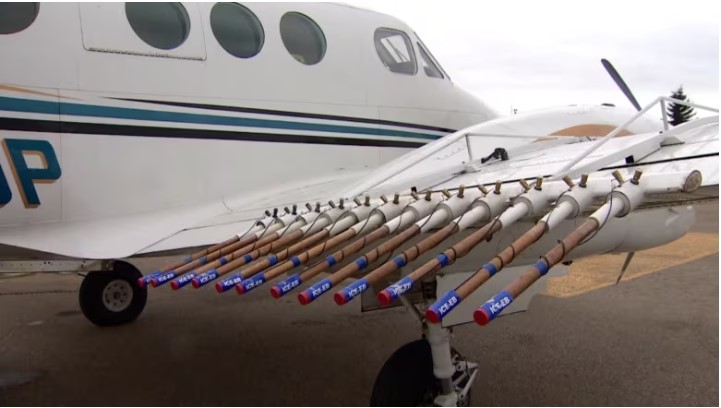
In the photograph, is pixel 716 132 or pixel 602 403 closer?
pixel 716 132

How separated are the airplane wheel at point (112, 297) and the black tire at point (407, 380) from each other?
403 centimetres

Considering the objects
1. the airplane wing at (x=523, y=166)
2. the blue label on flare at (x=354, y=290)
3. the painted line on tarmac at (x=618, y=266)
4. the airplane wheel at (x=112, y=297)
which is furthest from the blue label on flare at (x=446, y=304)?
the painted line on tarmac at (x=618, y=266)

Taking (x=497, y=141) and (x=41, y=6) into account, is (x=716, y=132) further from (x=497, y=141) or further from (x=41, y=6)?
(x=41, y=6)

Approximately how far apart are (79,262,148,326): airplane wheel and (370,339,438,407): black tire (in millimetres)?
4027

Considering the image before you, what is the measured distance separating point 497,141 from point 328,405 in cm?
217

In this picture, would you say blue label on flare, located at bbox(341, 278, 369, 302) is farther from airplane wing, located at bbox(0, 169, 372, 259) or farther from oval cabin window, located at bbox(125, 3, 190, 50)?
oval cabin window, located at bbox(125, 3, 190, 50)

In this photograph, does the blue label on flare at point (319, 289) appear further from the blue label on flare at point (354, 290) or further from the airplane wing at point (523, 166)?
the airplane wing at point (523, 166)

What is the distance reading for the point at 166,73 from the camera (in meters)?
3.93

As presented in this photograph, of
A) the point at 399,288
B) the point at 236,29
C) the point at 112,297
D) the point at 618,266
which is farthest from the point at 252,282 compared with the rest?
the point at 618,266

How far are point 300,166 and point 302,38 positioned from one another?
101 centimetres

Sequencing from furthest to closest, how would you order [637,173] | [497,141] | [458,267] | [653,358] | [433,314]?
[653,358]
[497,141]
[458,267]
[637,173]
[433,314]

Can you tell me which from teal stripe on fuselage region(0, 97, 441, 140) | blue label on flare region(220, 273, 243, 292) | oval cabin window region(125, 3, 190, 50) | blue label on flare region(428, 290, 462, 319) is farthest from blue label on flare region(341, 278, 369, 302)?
oval cabin window region(125, 3, 190, 50)

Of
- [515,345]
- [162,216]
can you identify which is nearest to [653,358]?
[515,345]

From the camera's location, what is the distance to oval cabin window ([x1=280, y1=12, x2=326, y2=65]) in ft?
15.0
